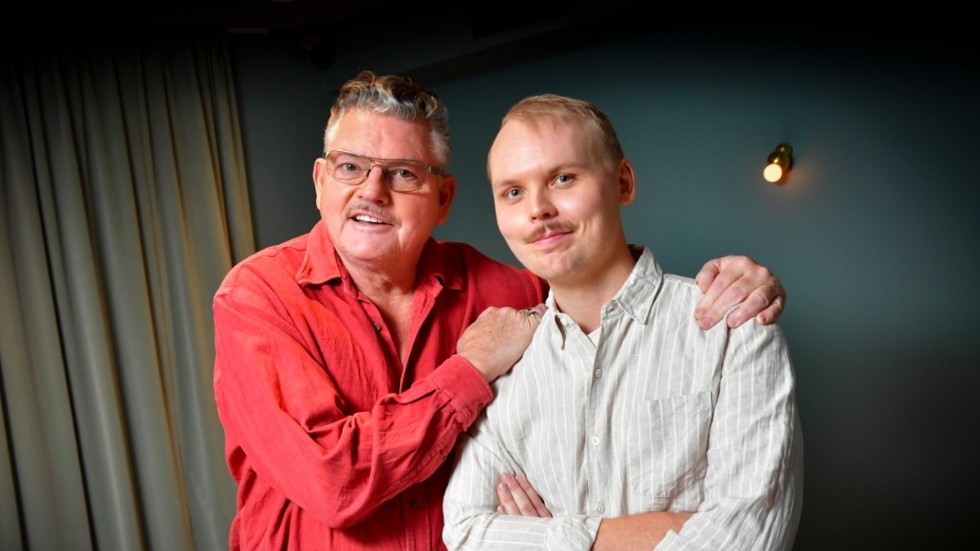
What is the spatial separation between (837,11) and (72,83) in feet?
9.84

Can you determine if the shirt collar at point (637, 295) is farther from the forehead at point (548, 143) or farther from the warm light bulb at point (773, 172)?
the warm light bulb at point (773, 172)

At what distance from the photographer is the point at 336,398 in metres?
1.69

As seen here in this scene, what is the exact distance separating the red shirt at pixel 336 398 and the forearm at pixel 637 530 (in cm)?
35

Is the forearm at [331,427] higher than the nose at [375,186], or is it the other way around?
the nose at [375,186]

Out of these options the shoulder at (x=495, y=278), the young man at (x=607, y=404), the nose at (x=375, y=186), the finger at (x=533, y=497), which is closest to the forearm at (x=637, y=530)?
the young man at (x=607, y=404)

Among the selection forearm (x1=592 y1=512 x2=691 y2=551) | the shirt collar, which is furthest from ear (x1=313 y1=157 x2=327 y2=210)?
forearm (x1=592 y1=512 x2=691 y2=551)

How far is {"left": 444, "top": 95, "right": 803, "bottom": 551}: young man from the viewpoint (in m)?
1.39

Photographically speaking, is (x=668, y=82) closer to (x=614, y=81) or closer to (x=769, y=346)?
(x=614, y=81)

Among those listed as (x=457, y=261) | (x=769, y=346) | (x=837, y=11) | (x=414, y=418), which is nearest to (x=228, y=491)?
(x=457, y=261)

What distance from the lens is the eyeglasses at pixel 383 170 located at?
1.89 m

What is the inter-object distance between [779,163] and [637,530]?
2.03m

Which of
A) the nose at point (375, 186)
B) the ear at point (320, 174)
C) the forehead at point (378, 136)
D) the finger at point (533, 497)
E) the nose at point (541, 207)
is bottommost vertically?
the finger at point (533, 497)

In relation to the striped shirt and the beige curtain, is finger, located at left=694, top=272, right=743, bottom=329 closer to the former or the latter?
the striped shirt

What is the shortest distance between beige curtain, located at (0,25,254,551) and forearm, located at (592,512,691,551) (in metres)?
2.50
